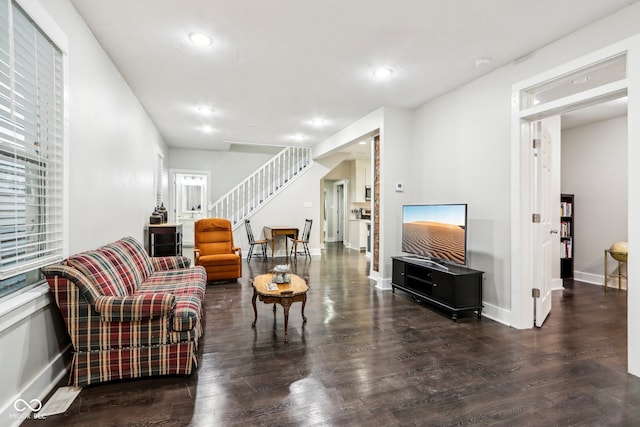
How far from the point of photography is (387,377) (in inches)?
88.1

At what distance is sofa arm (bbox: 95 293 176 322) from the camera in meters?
2.04

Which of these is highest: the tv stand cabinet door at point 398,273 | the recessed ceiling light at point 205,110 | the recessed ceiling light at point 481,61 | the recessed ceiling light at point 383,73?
the recessed ceiling light at point 205,110

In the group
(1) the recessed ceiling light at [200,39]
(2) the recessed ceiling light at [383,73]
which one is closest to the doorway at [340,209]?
(2) the recessed ceiling light at [383,73]

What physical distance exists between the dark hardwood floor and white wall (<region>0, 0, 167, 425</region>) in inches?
12.7

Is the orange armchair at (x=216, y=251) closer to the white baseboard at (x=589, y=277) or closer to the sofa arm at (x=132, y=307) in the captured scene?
the sofa arm at (x=132, y=307)

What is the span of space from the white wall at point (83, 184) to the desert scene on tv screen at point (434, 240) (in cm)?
368

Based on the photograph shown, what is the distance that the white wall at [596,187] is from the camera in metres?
4.88

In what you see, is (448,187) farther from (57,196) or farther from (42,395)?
(42,395)

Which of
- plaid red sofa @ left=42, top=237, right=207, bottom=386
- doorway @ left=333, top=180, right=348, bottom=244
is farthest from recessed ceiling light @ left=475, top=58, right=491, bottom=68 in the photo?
doorway @ left=333, top=180, right=348, bottom=244

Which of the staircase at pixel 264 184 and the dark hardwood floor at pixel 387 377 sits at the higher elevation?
the staircase at pixel 264 184

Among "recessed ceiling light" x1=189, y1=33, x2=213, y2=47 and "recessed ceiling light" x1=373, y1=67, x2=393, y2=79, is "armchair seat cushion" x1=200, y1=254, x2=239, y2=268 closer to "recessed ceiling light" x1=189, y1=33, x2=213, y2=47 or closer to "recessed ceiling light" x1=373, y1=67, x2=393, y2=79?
"recessed ceiling light" x1=189, y1=33, x2=213, y2=47

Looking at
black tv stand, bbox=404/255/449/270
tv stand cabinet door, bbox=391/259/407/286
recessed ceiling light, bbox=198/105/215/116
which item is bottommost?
tv stand cabinet door, bbox=391/259/407/286

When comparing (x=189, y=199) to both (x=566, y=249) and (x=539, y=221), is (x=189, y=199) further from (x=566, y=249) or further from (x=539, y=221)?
(x=566, y=249)

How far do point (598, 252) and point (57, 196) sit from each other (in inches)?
281
